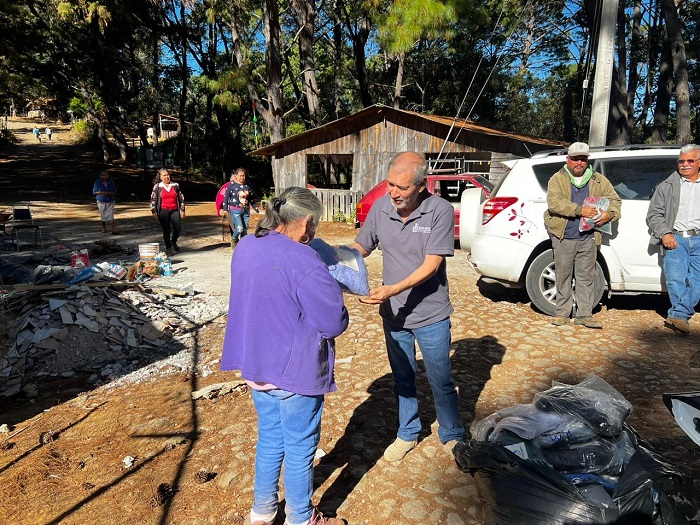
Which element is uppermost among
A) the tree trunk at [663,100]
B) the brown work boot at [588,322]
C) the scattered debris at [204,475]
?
the tree trunk at [663,100]

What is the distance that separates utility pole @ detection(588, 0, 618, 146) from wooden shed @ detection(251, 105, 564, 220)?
226 inches

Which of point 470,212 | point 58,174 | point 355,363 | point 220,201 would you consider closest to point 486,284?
point 470,212

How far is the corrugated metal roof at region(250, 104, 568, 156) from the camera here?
15.1 metres

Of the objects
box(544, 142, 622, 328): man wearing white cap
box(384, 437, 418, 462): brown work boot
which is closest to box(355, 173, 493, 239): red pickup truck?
box(544, 142, 622, 328): man wearing white cap

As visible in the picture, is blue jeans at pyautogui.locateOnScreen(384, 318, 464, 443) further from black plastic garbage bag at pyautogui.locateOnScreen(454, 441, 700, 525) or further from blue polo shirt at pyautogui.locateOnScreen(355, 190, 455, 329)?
black plastic garbage bag at pyautogui.locateOnScreen(454, 441, 700, 525)

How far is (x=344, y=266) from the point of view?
2.48 meters

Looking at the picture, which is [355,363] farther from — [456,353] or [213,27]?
[213,27]

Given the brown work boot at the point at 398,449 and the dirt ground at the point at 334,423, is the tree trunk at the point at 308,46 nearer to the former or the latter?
the dirt ground at the point at 334,423

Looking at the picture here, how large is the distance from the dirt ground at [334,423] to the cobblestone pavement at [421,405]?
1cm

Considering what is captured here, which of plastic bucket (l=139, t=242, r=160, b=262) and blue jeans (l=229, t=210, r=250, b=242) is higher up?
blue jeans (l=229, t=210, r=250, b=242)

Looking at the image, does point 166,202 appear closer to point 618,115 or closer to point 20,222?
point 20,222

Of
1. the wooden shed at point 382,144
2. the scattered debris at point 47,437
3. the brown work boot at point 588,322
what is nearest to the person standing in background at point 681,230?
the brown work boot at point 588,322

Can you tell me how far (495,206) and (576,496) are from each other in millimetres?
4429

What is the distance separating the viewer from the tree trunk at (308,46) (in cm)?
1821
